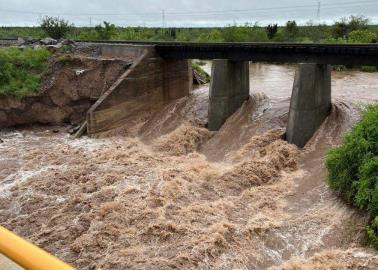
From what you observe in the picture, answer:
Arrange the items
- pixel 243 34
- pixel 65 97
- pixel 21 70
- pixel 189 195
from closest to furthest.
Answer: pixel 189 195, pixel 65 97, pixel 21 70, pixel 243 34

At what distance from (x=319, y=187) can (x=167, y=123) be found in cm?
761

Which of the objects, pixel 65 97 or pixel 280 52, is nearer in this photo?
pixel 280 52

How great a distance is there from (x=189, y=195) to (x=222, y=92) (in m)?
5.97

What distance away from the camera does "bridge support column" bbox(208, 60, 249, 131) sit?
16.3 metres

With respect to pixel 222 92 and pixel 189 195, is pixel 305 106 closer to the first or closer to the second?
pixel 222 92

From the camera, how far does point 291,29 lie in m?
42.7

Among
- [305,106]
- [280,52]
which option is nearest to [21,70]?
[280,52]

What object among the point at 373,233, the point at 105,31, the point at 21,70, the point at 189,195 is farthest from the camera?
the point at 105,31

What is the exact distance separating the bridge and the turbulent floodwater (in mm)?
Answer: 648

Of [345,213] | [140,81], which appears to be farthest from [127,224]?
[140,81]

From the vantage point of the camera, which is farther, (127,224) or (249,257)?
(127,224)

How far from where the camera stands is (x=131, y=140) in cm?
Result: 1656

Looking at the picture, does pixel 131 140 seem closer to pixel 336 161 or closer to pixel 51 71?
pixel 51 71

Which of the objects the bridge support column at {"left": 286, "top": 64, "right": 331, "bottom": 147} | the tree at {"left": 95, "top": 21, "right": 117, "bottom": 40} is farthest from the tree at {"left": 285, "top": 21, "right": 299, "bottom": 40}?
the bridge support column at {"left": 286, "top": 64, "right": 331, "bottom": 147}
